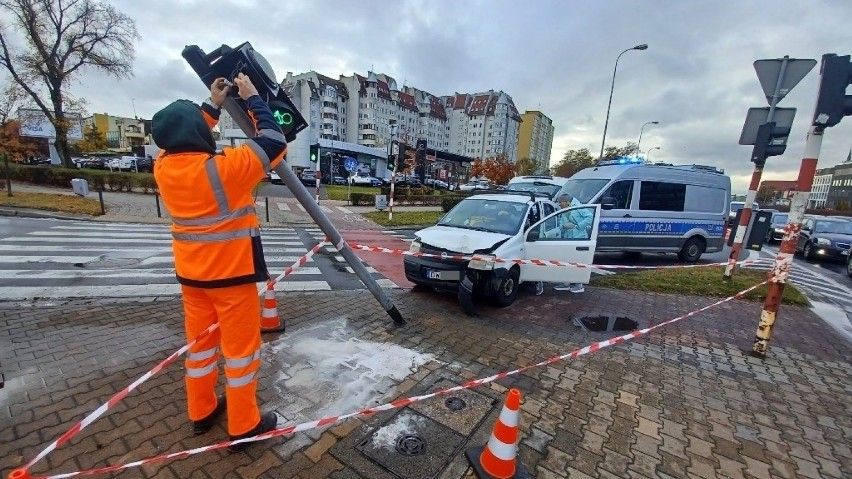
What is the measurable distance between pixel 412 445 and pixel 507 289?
3.54 m

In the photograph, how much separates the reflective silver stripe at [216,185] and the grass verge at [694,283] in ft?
24.1

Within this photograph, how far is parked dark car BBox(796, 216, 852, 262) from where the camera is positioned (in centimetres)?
1274

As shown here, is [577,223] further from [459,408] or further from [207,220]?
[207,220]

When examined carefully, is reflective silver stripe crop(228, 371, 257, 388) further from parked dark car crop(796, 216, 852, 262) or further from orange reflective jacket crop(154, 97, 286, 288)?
parked dark car crop(796, 216, 852, 262)

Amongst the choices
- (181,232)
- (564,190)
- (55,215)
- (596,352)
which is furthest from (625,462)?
(55,215)

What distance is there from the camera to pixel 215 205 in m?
2.16

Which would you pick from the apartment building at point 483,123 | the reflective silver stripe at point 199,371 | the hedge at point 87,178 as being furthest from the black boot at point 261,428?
the apartment building at point 483,123

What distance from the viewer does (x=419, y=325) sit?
15.9 ft

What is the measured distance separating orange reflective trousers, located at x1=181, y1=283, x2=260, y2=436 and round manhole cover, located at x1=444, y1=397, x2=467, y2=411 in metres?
1.50

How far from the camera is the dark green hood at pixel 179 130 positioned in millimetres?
2129

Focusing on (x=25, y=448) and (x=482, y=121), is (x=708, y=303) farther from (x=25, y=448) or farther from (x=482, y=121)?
(x=482, y=121)

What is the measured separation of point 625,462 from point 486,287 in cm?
305

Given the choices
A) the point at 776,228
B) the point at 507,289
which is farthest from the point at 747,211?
the point at 776,228

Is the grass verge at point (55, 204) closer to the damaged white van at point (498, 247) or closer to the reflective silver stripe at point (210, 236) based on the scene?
the damaged white van at point (498, 247)
